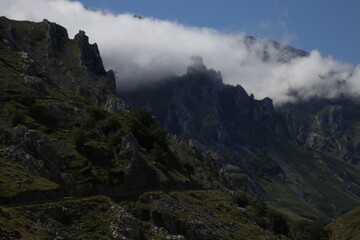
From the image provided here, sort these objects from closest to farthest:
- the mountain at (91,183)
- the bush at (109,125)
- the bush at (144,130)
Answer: the mountain at (91,183), the bush at (109,125), the bush at (144,130)

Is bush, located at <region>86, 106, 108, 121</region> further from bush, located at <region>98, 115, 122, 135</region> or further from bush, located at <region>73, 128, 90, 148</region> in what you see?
bush, located at <region>73, 128, 90, 148</region>

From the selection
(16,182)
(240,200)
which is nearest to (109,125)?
(240,200)

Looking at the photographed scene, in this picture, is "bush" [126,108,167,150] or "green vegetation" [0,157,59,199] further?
"bush" [126,108,167,150]

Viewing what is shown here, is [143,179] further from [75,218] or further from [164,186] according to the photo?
[75,218]

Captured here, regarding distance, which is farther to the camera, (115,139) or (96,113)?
(96,113)

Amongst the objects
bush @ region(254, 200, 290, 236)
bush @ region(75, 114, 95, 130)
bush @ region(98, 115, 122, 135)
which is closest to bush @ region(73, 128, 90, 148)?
bush @ region(75, 114, 95, 130)

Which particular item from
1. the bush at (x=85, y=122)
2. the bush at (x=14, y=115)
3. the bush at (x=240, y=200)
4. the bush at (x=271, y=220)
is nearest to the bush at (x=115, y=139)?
the bush at (x=85, y=122)

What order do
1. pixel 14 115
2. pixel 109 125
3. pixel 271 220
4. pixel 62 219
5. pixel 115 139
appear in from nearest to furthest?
pixel 62 219 < pixel 14 115 < pixel 115 139 < pixel 109 125 < pixel 271 220

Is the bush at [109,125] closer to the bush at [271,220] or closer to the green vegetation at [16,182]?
the bush at [271,220]

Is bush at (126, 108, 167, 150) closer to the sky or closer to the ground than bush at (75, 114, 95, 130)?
closer to the sky

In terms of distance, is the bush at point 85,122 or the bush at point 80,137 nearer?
the bush at point 80,137

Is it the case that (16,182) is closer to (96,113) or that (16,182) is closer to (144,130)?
(96,113)

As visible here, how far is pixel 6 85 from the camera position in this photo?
144 m

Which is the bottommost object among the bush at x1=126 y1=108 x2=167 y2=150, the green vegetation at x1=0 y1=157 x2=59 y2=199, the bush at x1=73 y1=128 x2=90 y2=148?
the green vegetation at x1=0 y1=157 x2=59 y2=199
